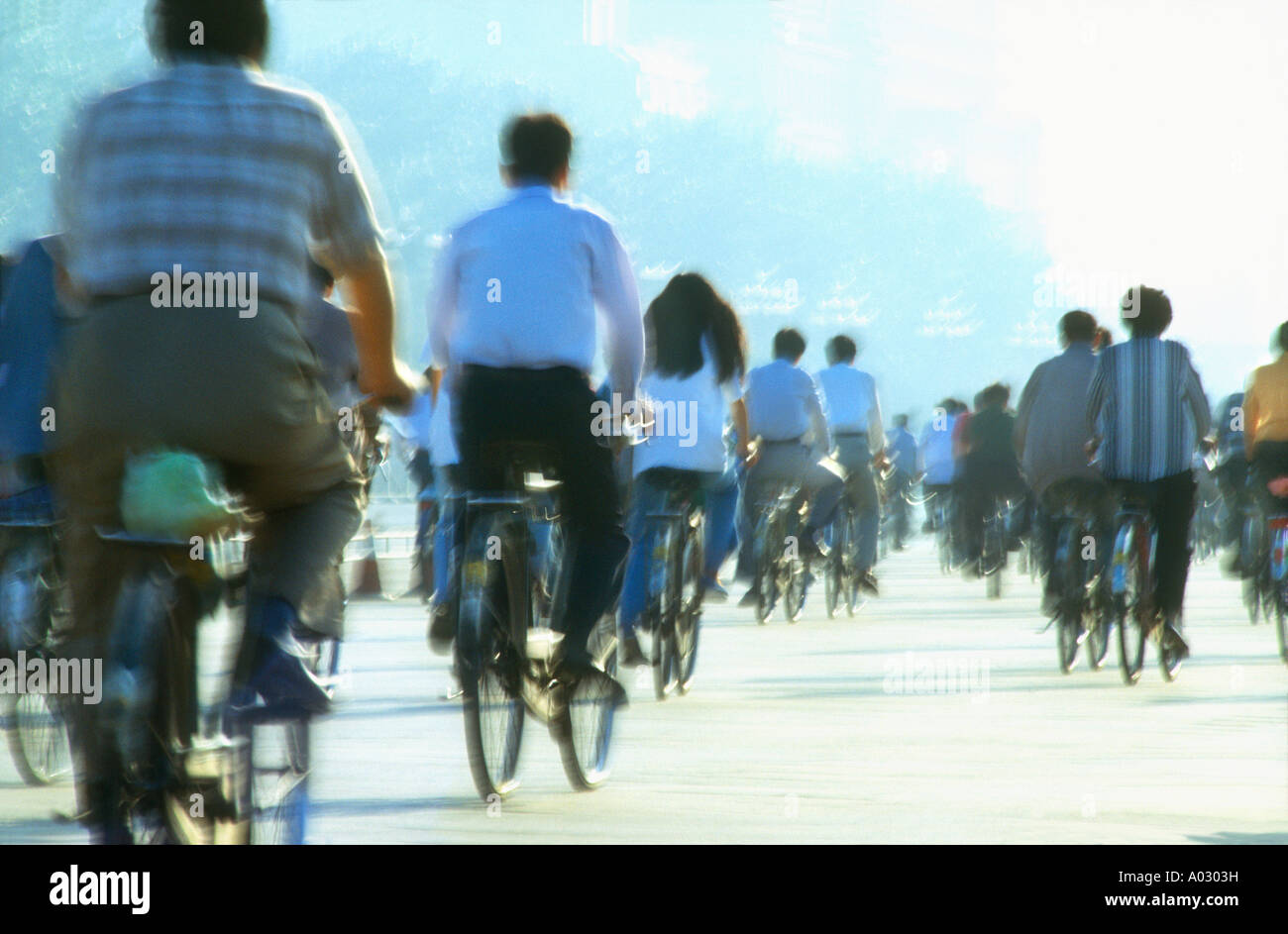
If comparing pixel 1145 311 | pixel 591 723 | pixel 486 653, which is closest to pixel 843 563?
pixel 1145 311

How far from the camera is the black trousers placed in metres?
6.68

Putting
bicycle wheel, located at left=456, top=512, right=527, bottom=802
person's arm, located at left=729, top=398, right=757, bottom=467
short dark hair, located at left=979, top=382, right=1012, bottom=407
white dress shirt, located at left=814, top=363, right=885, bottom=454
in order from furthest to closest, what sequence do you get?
short dark hair, located at left=979, top=382, right=1012, bottom=407 < white dress shirt, located at left=814, top=363, right=885, bottom=454 < person's arm, located at left=729, top=398, right=757, bottom=467 < bicycle wheel, located at left=456, top=512, right=527, bottom=802

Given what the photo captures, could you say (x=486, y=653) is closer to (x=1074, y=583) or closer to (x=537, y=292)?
(x=537, y=292)

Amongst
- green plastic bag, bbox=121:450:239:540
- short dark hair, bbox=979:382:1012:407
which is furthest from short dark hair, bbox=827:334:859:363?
green plastic bag, bbox=121:450:239:540

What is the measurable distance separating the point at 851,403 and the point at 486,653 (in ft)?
35.4

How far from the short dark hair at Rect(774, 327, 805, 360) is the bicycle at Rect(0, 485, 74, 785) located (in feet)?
24.9

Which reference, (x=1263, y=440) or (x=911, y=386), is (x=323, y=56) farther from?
(x=1263, y=440)

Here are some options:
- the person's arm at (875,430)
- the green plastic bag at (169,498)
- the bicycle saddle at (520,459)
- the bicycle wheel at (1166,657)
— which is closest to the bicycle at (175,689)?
the green plastic bag at (169,498)

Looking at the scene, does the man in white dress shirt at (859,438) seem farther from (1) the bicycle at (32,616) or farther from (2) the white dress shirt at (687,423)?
(1) the bicycle at (32,616)

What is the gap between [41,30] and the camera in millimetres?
49125

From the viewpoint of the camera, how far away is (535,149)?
23.4ft

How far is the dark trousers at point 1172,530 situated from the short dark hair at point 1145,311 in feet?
2.27

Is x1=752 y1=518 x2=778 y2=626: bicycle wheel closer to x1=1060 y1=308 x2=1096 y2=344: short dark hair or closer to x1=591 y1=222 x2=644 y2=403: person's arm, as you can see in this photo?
x1=1060 y1=308 x2=1096 y2=344: short dark hair
